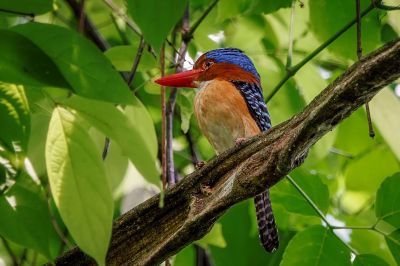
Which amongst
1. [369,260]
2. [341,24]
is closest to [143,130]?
[369,260]

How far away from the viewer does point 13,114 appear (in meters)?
1.17

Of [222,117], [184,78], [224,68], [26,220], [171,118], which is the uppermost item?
[224,68]

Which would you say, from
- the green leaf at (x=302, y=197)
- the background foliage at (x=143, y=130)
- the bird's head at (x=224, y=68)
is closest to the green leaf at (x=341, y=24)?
the background foliage at (x=143, y=130)

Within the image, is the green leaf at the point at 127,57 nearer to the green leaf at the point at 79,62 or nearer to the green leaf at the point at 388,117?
the green leaf at the point at 388,117

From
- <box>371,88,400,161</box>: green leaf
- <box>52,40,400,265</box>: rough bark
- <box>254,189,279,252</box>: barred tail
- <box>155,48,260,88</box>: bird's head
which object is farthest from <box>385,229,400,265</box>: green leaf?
<box>155,48,260,88</box>: bird's head

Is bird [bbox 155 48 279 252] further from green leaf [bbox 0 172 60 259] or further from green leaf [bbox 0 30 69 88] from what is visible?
green leaf [bbox 0 30 69 88]

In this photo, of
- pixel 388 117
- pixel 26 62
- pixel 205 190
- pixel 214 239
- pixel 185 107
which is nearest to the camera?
pixel 26 62

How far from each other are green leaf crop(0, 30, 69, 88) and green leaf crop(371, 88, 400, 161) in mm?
1018

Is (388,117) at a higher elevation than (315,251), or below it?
higher

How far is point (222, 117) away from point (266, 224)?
0.41m

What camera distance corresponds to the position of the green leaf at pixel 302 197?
1964mm

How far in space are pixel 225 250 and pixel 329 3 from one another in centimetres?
147

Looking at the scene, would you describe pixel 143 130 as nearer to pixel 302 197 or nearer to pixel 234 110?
pixel 302 197

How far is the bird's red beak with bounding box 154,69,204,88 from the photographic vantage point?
2.40 meters
